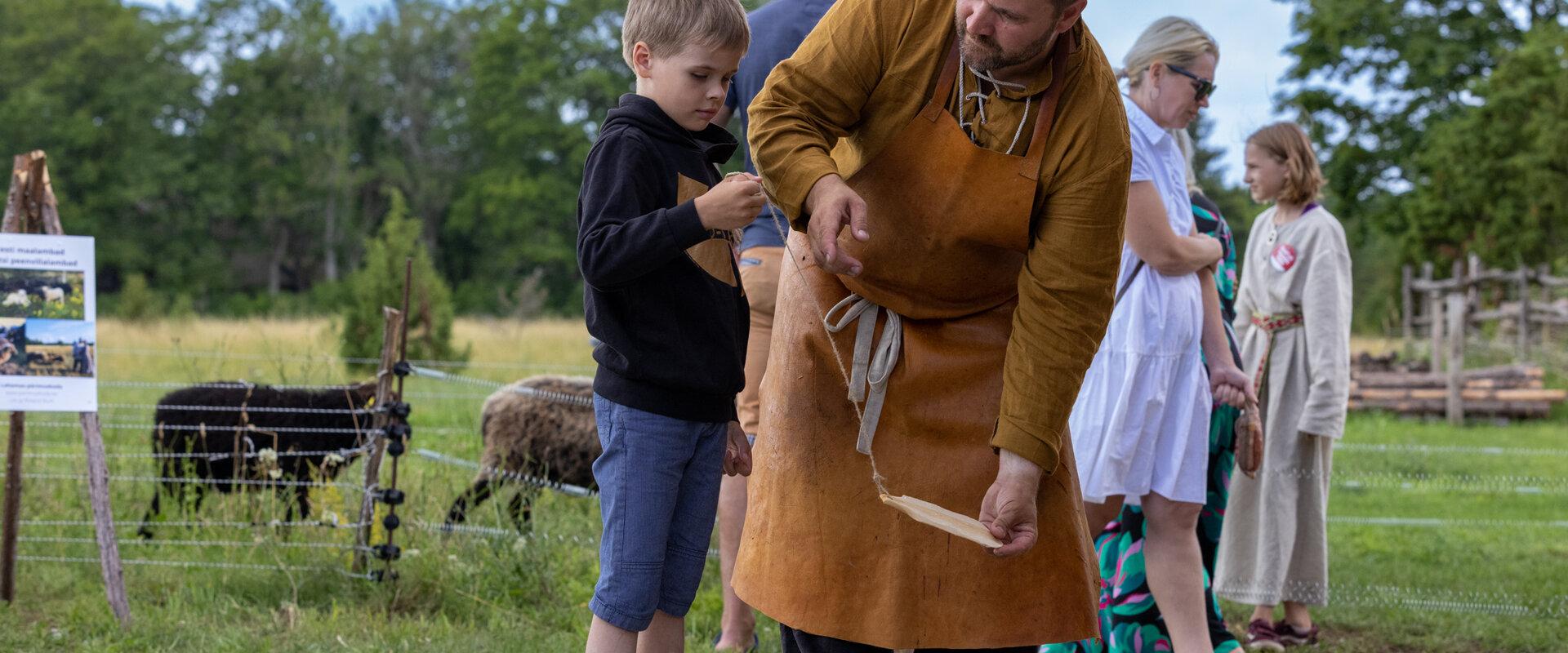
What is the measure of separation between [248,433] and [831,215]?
17.2ft

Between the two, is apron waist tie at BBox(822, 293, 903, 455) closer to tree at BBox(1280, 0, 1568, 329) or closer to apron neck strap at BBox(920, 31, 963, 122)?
apron neck strap at BBox(920, 31, 963, 122)

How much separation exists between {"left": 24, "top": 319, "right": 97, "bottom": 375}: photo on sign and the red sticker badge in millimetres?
4514

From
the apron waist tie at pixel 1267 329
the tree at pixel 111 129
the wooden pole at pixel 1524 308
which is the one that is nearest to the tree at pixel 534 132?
the tree at pixel 111 129

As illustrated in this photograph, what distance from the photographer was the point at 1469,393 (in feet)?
50.2

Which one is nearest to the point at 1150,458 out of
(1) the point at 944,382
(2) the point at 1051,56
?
(1) the point at 944,382

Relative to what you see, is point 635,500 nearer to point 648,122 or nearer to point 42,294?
point 648,122

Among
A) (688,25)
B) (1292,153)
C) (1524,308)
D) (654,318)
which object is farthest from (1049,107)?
(1524,308)

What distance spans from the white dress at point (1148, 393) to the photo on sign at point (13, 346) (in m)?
3.71

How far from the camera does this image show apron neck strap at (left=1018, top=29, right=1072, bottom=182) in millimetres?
2324

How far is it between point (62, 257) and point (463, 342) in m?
18.8

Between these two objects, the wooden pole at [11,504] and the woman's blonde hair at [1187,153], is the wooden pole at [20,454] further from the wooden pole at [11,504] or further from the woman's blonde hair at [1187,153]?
the woman's blonde hair at [1187,153]

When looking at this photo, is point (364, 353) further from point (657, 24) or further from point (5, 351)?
point (657, 24)

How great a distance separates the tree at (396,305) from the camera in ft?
57.3

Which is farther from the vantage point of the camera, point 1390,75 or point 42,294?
point 1390,75
